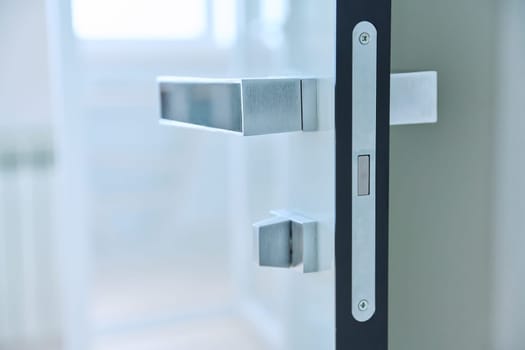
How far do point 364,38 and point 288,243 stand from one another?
0.17 metres

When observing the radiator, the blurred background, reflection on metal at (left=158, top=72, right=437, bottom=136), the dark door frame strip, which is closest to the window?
the blurred background

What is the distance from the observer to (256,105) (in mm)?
427

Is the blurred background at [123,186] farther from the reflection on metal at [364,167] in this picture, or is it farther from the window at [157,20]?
the reflection on metal at [364,167]

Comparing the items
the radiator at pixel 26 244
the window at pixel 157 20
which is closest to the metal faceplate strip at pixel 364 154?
the window at pixel 157 20

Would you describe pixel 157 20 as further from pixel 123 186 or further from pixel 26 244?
pixel 26 244

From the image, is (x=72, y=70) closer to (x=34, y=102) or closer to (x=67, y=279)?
(x=34, y=102)

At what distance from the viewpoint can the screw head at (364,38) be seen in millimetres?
417

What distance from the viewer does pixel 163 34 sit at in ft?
6.32

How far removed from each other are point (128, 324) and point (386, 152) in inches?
67.1

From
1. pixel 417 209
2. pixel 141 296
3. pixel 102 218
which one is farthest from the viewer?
pixel 141 296

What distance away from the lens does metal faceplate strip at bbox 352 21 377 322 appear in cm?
42

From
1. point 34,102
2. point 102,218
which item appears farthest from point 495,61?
point 34,102

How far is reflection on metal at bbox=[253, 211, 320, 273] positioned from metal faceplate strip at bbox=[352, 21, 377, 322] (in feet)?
0.12

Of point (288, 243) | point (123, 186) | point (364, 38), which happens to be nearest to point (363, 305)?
point (288, 243)
